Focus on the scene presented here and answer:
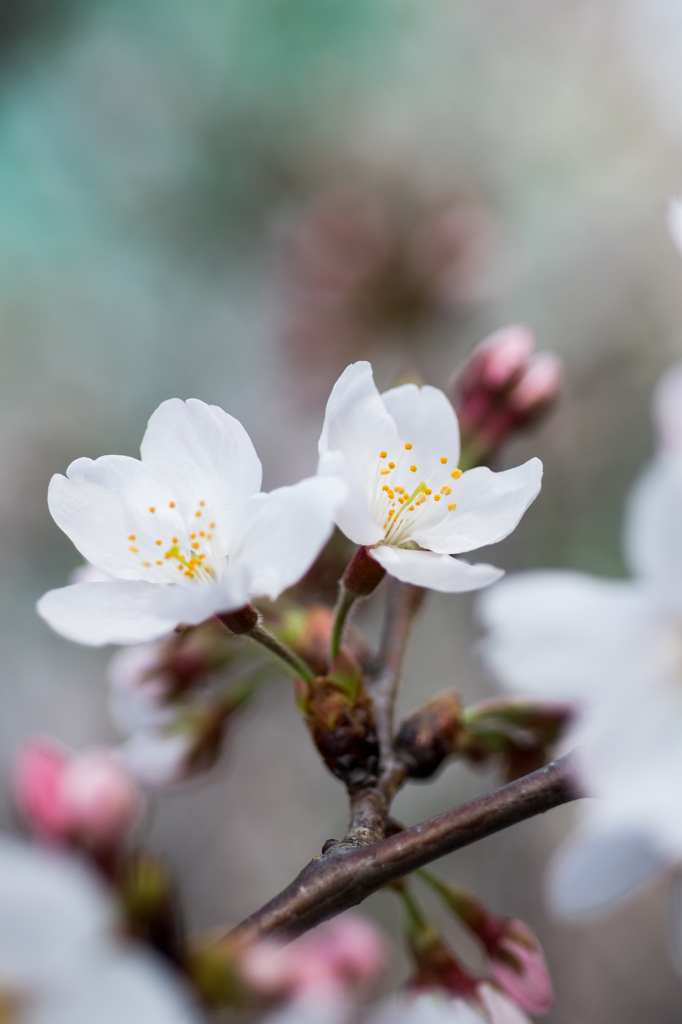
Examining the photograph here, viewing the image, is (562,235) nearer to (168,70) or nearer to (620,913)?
(168,70)

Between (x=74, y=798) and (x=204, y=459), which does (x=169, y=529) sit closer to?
(x=204, y=459)

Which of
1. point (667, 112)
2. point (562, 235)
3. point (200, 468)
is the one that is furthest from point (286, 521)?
point (667, 112)

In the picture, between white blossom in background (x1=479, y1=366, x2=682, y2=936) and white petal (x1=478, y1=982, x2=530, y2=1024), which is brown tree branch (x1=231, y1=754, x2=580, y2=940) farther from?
white petal (x1=478, y1=982, x2=530, y2=1024)

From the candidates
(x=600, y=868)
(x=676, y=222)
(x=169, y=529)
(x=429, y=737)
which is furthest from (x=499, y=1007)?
(x=676, y=222)

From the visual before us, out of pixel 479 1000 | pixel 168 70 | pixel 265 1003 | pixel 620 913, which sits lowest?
pixel 620 913

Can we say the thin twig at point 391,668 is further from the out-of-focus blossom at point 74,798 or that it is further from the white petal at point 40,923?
the white petal at point 40,923

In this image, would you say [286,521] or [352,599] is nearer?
[286,521]

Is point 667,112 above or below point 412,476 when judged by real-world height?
above

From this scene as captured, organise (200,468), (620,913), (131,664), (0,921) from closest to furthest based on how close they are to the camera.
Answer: (0,921) → (200,468) → (131,664) → (620,913)

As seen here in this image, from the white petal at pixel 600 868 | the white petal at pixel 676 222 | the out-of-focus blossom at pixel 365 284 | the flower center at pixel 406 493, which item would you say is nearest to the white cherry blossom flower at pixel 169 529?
the flower center at pixel 406 493
